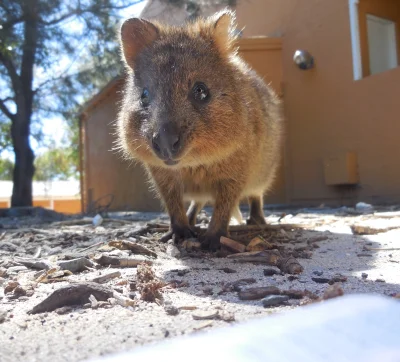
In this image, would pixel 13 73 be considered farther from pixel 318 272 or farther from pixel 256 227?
pixel 318 272

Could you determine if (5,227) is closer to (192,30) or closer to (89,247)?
(89,247)

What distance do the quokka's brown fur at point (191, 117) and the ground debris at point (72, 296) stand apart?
1.07 metres

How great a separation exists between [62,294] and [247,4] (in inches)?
376

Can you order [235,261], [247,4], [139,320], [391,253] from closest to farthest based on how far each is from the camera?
[139,320]
[235,261]
[391,253]
[247,4]

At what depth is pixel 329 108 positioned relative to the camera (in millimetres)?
9203

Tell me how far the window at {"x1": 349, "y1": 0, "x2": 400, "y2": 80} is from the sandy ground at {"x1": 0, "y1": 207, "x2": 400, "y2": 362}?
16.3 feet

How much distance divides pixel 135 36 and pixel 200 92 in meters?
0.88

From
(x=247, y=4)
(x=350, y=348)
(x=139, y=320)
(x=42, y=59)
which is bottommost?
(x=139, y=320)

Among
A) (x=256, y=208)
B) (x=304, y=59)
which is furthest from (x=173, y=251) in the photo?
(x=304, y=59)

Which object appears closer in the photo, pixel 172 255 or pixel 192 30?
pixel 172 255

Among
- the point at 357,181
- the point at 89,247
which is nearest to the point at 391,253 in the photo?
the point at 89,247

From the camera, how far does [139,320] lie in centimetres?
191

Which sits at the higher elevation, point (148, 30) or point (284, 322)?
point (148, 30)

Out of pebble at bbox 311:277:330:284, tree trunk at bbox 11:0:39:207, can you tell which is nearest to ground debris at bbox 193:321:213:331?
pebble at bbox 311:277:330:284
